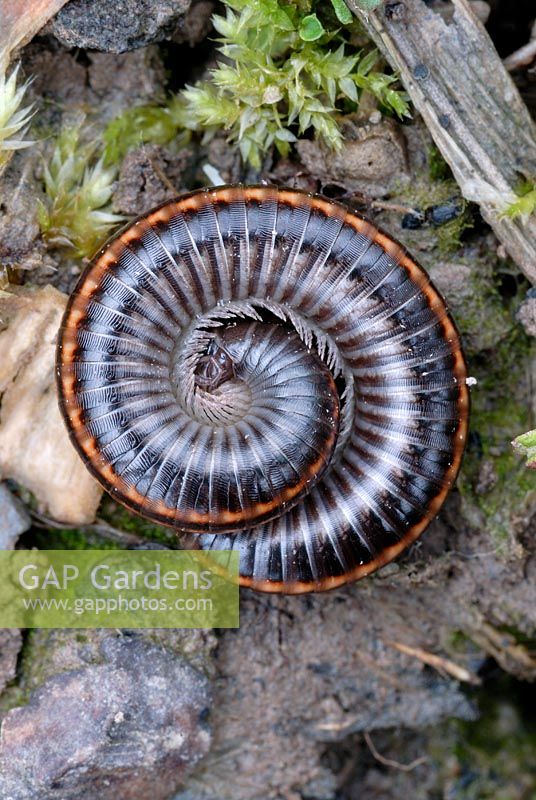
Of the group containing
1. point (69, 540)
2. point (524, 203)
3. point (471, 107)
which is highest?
point (471, 107)

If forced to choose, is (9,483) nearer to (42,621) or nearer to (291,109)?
(42,621)

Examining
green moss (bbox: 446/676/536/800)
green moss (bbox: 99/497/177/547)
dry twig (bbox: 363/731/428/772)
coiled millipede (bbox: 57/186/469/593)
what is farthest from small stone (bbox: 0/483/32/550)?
green moss (bbox: 446/676/536/800)

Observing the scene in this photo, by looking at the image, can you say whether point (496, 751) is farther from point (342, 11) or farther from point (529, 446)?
point (342, 11)

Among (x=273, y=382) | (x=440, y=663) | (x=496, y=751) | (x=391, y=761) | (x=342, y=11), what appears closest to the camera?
(x=342, y=11)

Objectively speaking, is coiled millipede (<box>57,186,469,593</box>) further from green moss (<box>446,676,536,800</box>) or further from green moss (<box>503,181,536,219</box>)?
green moss (<box>446,676,536,800</box>)

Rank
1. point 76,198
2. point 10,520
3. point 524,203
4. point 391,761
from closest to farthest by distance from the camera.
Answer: point 524,203 < point 76,198 < point 10,520 < point 391,761

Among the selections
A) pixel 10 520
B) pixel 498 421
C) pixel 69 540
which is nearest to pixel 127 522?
pixel 69 540

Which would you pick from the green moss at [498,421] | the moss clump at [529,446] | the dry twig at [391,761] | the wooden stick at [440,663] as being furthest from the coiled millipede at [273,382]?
the dry twig at [391,761]

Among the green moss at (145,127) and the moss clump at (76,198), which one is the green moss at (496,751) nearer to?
the moss clump at (76,198)
